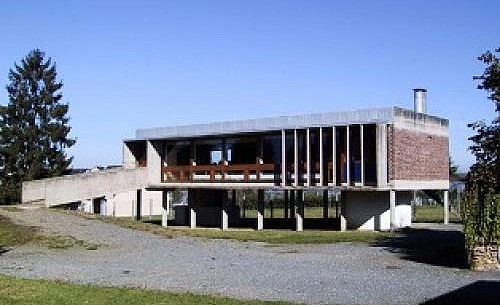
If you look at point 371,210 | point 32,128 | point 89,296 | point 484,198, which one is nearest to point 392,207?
point 371,210

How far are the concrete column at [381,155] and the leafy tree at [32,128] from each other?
31108 mm

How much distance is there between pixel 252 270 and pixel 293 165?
16198mm

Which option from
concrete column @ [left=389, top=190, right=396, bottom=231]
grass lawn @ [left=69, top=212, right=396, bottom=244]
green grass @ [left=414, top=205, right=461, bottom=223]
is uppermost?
concrete column @ [left=389, top=190, right=396, bottom=231]

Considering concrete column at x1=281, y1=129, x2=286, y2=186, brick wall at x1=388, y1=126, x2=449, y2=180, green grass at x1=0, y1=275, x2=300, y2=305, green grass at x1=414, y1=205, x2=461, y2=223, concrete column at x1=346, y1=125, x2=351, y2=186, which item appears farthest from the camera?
green grass at x1=414, y1=205, x2=461, y2=223

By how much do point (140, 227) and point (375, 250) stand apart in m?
13.0

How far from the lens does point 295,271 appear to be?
15867 mm

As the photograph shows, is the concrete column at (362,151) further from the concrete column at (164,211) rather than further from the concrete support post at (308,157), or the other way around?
the concrete column at (164,211)

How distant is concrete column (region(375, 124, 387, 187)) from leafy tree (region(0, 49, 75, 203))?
31108 mm

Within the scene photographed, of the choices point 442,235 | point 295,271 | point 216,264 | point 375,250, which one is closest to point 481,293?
point 295,271

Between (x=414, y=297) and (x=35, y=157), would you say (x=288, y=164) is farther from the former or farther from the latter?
(x=35, y=157)

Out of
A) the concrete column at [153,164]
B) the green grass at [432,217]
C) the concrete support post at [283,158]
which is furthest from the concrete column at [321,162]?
the concrete column at [153,164]

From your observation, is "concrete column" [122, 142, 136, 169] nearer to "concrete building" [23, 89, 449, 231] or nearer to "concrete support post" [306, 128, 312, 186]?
"concrete building" [23, 89, 449, 231]

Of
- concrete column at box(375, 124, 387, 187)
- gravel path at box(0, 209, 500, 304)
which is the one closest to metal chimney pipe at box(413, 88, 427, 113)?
concrete column at box(375, 124, 387, 187)

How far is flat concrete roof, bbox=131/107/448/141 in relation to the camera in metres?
28.8
